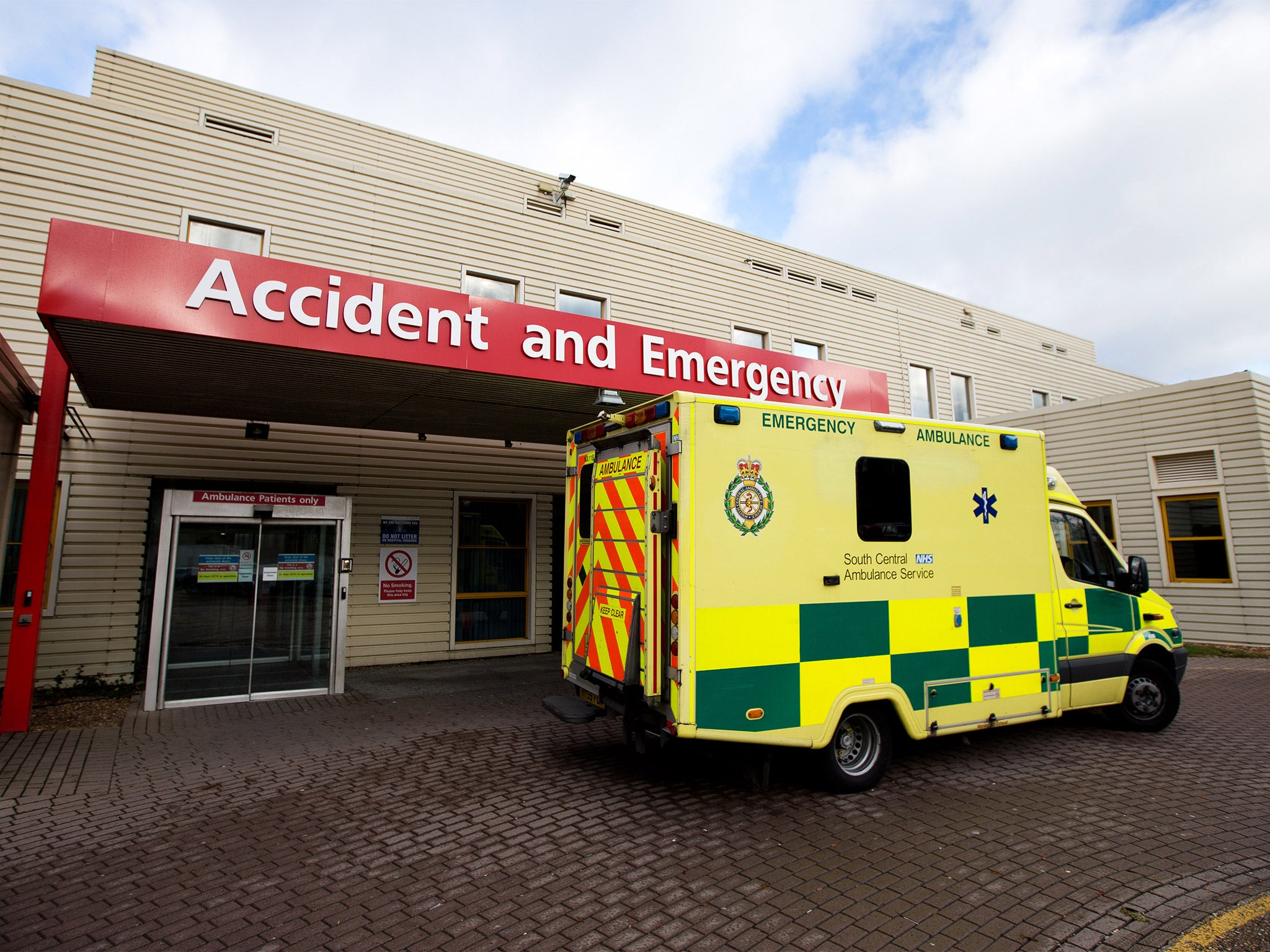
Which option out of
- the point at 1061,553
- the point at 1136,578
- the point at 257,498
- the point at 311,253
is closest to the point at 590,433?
the point at 1061,553

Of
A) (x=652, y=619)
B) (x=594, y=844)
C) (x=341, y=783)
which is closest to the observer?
(x=594, y=844)

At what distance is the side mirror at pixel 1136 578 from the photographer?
20.6 feet

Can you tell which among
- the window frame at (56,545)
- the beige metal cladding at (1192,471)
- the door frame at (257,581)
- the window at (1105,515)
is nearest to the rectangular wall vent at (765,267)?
the beige metal cladding at (1192,471)

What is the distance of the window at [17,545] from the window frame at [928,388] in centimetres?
1635

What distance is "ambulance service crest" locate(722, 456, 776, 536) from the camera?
4.57m

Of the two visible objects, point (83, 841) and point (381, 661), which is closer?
point (83, 841)

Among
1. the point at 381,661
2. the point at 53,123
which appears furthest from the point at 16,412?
the point at 381,661

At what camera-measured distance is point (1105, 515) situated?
12852mm

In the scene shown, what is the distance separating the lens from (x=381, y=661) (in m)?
10.0

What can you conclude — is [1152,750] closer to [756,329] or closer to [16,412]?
[756,329]

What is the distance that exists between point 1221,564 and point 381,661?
14086mm

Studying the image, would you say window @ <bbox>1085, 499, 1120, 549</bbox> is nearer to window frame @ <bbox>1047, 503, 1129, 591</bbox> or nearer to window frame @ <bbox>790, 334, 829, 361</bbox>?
window frame @ <bbox>790, 334, 829, 361</bbox>

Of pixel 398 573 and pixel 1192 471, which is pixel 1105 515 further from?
pixel 398 573

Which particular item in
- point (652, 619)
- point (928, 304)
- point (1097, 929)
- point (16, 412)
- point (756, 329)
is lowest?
point (1097, 929)
